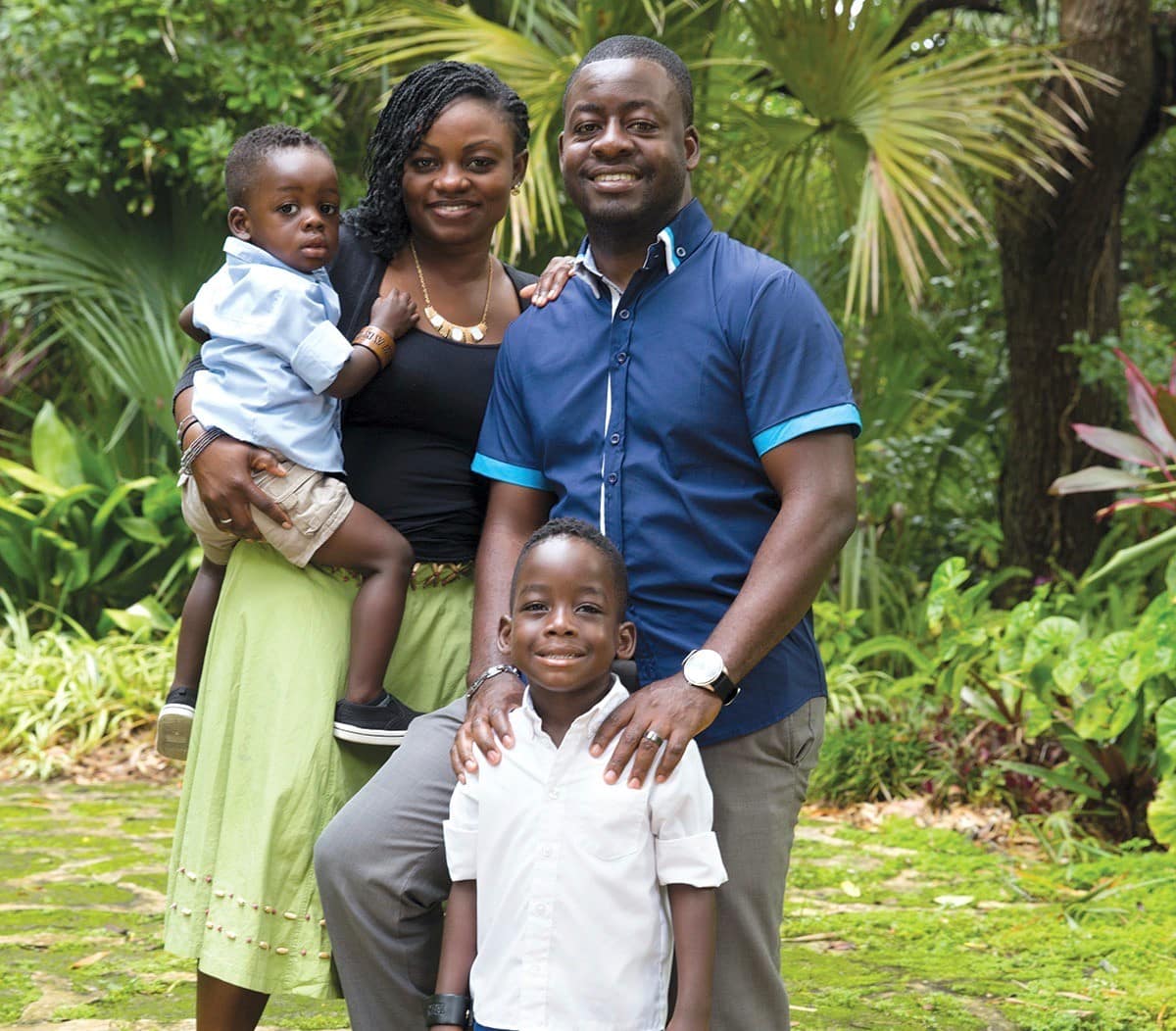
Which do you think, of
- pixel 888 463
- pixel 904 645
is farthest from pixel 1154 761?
pixel 888 463

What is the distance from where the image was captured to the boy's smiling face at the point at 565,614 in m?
2.28

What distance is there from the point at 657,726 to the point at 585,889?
0.87 ft

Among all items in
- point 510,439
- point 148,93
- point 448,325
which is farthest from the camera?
point 148,93

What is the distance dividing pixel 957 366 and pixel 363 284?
18.0 ft

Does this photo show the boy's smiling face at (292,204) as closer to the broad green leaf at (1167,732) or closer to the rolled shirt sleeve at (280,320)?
the rolled shirt sleeve at (280,320)

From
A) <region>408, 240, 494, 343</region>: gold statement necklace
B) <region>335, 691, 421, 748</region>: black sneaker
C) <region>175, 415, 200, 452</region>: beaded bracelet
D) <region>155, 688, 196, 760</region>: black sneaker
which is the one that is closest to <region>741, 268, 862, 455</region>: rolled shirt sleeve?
<region>408, 240, 494, 343</region>: gold statement necklace

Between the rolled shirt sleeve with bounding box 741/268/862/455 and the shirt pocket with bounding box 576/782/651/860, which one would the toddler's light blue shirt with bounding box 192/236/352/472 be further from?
the shirt pocket with bounding box 576/782/651/860

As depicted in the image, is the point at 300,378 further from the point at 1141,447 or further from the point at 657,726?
the point at 1141,447

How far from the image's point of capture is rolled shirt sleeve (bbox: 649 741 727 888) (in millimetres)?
2234

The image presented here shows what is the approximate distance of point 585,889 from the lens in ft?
7.32

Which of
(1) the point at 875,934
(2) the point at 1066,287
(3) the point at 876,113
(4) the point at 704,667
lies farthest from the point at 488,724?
(2) the point at 1066,287

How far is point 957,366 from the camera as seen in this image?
7875 millimetres

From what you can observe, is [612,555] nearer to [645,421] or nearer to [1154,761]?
[645,421]

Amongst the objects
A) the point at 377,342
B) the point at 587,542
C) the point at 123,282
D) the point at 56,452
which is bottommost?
the point at 587,542
